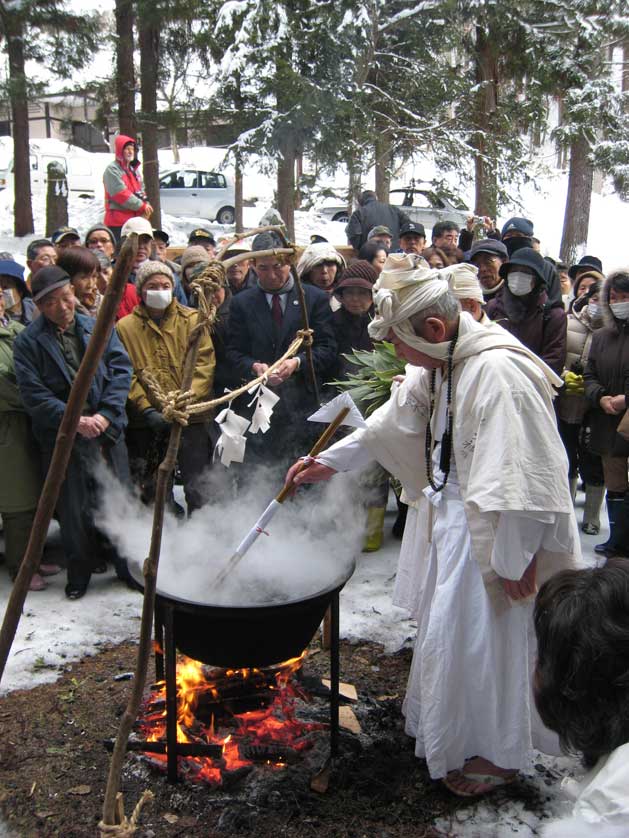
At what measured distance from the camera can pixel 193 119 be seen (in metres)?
13.8

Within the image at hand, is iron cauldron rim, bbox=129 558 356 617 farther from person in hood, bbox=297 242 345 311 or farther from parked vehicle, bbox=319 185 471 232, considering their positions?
parked vehicle, bbox=319 185 471 232

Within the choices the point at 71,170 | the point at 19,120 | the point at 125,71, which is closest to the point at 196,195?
the point at 71,170

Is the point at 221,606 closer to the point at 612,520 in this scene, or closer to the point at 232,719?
the point at 232,719

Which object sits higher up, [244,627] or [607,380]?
[607,380]

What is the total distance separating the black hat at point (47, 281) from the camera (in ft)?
16.5

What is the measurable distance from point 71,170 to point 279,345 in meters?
23.1

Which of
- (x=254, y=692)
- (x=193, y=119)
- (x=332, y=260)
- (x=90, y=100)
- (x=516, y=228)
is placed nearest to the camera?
(x=254, y=692)

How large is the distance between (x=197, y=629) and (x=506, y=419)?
59.4 inches

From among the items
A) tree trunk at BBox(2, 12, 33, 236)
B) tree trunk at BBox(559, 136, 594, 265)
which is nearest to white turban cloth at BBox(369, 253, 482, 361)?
tree trunk at BBox(2, 12, 33, 236)

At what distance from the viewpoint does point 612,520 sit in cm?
A: 589

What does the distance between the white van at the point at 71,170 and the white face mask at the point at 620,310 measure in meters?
22.6

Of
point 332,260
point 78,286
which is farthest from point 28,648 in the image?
point 332,260

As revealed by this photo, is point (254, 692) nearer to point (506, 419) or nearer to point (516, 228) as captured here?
point (506, 419)

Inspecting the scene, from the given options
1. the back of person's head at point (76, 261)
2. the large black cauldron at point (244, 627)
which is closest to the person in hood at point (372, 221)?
the back of person's head at point (76, 261)
